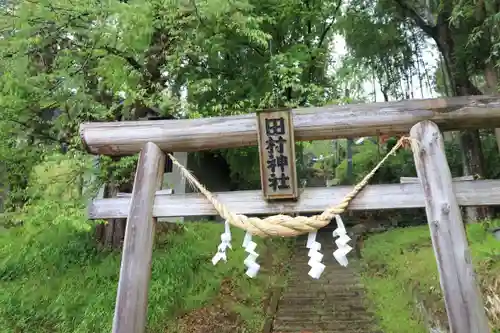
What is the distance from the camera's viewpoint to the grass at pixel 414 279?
6.92 m

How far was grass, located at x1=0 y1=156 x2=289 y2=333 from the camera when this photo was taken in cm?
737

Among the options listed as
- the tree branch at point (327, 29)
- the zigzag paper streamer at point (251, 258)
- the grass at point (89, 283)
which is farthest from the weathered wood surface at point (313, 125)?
the tree branch at point (327, 29)

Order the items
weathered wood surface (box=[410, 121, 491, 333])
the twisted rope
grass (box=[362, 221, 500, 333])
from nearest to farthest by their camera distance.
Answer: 1. weathered wood surface (box=[410, 121, 491, 333])
2. the twisted rope
3. grass (box=[362, 221, 500, 333])

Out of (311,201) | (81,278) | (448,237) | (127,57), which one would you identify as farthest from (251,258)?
(81,278)

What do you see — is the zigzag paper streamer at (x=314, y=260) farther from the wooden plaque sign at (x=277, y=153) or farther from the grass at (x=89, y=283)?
the grass at (x=89, y=283)

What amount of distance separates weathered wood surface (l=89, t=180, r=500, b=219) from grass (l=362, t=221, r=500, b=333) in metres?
3.13

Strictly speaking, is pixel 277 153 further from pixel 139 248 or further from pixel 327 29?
pixel 327 29

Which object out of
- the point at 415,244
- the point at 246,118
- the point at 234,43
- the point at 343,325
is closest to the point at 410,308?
the point at 343,325

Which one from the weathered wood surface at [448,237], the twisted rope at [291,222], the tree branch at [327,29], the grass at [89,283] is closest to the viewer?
the weathered wood surface at [448,237]

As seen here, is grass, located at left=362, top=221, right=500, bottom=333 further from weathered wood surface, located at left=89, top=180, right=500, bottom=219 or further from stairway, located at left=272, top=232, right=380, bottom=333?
weathered wood surface, located at left=89, top=180, right=500, bottom=219

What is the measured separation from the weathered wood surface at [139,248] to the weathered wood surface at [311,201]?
0.16 meters

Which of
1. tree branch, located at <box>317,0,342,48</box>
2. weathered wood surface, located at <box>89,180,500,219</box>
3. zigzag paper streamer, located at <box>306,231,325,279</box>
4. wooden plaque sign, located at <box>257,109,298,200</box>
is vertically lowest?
zigzag paper streamer, located at <box>306,231,325,279</box>

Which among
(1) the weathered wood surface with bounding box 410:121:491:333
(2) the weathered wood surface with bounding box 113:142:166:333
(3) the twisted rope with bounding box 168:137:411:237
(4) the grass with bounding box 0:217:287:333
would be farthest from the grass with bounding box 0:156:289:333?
(1) the weathered wood surface with bounding box 410:121:491:333

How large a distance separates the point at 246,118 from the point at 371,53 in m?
12.5
